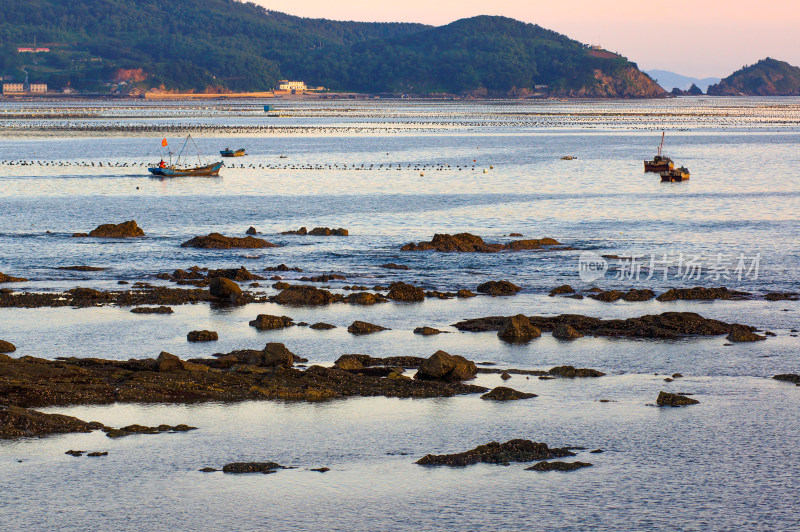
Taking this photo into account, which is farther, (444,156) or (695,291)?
(444,156)

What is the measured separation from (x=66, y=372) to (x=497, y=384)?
41.7 ft

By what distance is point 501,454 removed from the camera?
24.7 metres

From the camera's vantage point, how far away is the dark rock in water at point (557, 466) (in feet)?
78.2

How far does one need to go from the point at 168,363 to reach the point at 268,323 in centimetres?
806

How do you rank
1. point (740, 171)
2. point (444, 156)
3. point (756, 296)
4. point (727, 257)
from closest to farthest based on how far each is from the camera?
point (756, 296) < point (727, 257) < point (740, 171) < point (444, 156)

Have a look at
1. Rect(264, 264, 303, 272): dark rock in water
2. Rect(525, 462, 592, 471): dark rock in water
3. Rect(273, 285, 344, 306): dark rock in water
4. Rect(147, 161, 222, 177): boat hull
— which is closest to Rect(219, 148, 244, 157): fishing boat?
Rect(147, 161, 222, 177): boat hull

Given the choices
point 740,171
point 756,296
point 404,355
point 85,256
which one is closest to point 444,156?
point 740,171

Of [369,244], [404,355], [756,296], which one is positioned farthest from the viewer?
[369,244]

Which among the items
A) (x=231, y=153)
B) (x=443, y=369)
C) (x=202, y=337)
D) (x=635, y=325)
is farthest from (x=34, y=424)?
(x=231, y=153)

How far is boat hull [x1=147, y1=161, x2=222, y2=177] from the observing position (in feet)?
349

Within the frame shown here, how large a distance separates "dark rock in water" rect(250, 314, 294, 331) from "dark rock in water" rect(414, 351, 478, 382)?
29.1 feet

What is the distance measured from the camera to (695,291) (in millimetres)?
44250

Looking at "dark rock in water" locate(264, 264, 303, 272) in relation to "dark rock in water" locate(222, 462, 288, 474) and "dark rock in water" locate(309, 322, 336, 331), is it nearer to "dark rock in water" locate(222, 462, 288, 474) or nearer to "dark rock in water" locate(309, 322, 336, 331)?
"dark rock in water" locate(309, 322, 336, 331)

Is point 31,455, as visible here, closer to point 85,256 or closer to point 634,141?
point 85,256
